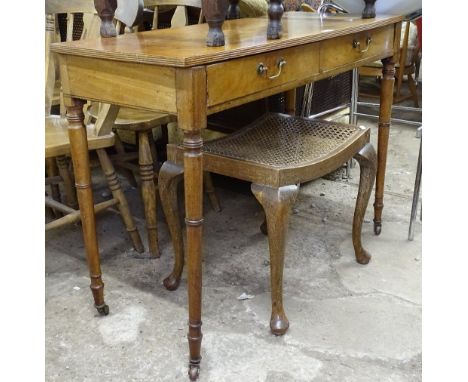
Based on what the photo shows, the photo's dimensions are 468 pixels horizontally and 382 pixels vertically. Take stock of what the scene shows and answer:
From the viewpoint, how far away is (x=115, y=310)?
74.5 inches

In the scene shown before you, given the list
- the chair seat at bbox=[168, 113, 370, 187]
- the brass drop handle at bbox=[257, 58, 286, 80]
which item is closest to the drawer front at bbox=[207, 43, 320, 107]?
the brass drop handle at bbox=[257, 58, 286, 80]

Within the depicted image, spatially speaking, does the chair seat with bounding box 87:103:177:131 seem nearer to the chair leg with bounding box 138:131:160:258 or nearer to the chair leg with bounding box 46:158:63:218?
the chair leg with bounding box 138:131:160:258

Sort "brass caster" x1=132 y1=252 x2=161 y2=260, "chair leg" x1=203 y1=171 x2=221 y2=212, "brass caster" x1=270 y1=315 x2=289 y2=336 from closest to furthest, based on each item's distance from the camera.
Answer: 1. "brass caster" x1=270 y1=315 x2=289 y2=336
2. "brass caster" x1=132 y1=252 x2=161 y2=260
3. "chair leg" x1=203 y1=171 x2=221 y2=212

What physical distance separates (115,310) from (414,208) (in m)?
1.24

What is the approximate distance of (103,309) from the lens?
6.08ft

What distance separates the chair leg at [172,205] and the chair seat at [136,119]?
318mm

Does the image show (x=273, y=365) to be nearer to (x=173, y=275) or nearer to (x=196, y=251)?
(x=196, y=251)

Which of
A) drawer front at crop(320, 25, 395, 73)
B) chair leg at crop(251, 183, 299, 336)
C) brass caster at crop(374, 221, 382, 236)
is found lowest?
brass caster at crop(374, 221, 382, 236)

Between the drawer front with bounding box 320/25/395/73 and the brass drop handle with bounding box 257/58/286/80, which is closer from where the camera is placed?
the brass drop handle with bounding box 257/58/286/80

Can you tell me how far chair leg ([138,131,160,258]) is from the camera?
6.94 ft

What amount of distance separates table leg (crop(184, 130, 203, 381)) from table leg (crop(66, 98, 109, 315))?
0.41m

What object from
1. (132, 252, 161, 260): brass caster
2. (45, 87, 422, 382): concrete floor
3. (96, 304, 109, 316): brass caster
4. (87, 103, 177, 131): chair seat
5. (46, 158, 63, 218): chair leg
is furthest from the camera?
(46, 158, 63, 218): chair leg

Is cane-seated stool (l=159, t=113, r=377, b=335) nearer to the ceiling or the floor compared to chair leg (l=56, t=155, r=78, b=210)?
nearer to the ceiling

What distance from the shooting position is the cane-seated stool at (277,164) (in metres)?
1.63
